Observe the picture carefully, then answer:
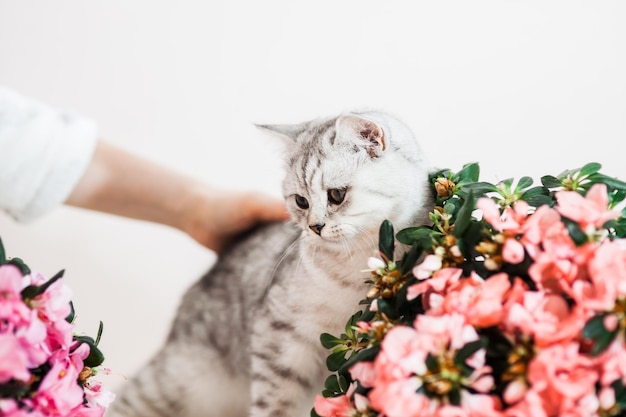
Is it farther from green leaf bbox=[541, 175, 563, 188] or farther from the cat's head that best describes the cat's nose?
green leaf bbox=[541, 175, 563, 188]

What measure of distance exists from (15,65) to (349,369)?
1311 millimetres

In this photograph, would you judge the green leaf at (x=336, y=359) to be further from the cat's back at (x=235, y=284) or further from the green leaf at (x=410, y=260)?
the cat's back at (x=235, y=284)

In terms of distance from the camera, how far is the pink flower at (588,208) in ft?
2.10

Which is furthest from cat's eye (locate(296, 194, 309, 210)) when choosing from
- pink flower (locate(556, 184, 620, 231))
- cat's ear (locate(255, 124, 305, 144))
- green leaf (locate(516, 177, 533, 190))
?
pink flower (locate(556, 184, 620, 231))

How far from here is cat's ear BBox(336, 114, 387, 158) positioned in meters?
0.95

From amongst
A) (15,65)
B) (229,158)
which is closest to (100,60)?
(15,65)

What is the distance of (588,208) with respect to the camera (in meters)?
0.65

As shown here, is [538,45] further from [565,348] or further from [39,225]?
[39,225]

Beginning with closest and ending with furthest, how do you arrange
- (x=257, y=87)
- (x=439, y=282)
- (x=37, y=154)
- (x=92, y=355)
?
1. (x=439, y=282)
2. (x=92, y=355)
3. (x=37, y=154)
4. (x=257, y=87)

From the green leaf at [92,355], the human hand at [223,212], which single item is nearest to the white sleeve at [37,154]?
the human hand at [223,212]

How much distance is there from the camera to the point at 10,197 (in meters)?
1.10

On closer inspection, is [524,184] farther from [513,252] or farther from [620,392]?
[620,392]

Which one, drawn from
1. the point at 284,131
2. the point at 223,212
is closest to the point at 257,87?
the point at 223,212

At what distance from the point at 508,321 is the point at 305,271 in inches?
21.1
